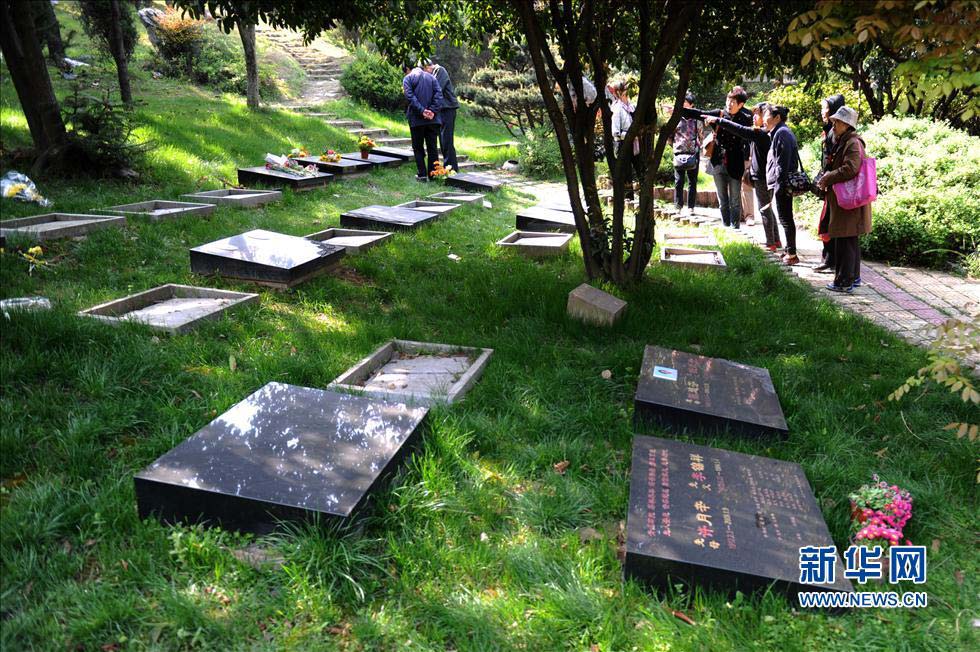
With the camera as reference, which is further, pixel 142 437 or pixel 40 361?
pixel 40 361

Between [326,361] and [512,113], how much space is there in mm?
16583

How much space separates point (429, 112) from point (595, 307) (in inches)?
302

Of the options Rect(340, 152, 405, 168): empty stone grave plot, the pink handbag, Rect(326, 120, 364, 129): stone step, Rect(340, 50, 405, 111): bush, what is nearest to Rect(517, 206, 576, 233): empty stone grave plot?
the pink handbag

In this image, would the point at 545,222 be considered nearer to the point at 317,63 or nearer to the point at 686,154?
the point at 686,154

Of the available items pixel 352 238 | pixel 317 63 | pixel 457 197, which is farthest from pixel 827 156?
pixel 317 63

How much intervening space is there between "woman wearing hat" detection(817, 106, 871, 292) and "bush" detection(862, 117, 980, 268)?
4.08 feet

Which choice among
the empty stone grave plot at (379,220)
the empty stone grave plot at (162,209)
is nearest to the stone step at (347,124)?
the empty stone grave plot at (379,220)

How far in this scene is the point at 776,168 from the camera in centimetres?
797

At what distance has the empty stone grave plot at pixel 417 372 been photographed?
12.8 feet

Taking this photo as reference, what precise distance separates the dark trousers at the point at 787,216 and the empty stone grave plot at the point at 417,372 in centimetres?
488

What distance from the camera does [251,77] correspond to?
552 inches

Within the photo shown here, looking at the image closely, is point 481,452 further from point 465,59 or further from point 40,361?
point 465,59

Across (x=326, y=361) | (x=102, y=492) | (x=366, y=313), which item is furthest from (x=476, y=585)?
(x=366, y=313)

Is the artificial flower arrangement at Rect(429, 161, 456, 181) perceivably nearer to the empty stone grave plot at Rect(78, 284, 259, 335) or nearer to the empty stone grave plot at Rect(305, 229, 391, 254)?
the empty stone grave plot at Rect(305, 229, 391, 254)
